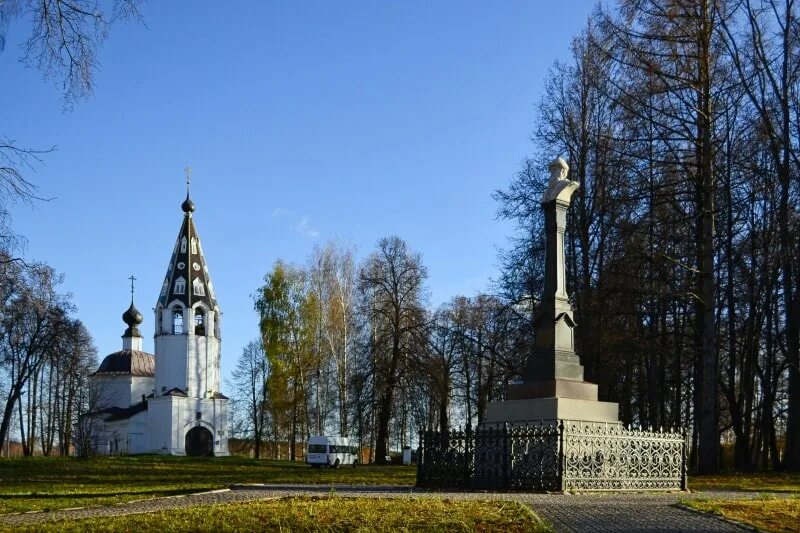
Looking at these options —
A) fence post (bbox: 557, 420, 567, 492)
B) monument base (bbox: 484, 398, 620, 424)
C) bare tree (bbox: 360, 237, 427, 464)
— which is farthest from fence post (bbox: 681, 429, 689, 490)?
bare tree (bbox: 360, 237, 427, 464)

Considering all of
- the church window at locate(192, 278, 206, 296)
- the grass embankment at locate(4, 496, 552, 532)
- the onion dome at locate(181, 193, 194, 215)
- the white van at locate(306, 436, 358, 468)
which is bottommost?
the white van at locate(306, 436, 358, 468)

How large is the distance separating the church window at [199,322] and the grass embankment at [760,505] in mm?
50185

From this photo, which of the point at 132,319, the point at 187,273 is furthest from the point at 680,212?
the point at 132,319

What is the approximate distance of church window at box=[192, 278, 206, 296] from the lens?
63.9 meters

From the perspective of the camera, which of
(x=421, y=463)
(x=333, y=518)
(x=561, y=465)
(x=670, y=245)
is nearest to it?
Result: (x=333, y=518)

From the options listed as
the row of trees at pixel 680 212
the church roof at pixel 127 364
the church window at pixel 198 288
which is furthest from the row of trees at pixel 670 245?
the church roof at pixel 127 364

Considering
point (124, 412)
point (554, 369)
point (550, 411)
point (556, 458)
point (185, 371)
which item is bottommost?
point (124, 412)

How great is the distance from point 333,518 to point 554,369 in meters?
7.47

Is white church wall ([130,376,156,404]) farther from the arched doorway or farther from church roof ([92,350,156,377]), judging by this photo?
the arched doorway

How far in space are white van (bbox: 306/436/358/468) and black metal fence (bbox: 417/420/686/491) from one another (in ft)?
77.5

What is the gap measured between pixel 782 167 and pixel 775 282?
17.0ft

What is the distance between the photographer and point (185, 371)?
210 ft

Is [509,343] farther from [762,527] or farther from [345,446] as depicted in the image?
[762,527]

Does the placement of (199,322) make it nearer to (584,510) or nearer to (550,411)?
(550,411)
